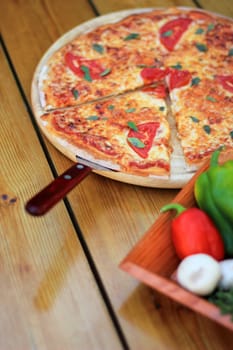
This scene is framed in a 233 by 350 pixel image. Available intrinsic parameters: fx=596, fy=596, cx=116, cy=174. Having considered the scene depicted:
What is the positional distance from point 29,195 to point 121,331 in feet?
1.55

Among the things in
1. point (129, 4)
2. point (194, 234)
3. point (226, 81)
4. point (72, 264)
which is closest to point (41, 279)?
point (72, 264)

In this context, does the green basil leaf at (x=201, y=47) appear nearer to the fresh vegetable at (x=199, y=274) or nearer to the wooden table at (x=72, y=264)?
the wooden table at (x=72, y=264)

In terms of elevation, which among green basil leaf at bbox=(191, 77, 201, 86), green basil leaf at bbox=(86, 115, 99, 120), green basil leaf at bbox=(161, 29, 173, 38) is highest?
green basil leaf at bbox=(161, 29, 173, 38)

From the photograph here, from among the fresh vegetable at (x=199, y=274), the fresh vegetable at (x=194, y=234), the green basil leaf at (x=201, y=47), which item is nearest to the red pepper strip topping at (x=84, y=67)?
the green basil leaf at (x=201, y=47)

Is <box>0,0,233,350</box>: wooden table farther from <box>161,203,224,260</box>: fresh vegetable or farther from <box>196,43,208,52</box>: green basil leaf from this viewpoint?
<box>196,43,208,52</box>: green basil leaf

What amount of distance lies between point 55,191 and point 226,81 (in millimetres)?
761

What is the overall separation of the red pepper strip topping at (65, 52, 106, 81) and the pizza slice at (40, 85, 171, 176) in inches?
4.4

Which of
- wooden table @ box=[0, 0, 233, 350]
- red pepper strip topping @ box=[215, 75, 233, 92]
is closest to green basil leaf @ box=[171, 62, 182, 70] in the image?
red pepper strip topping @ box=[215, 75, 233, 92]

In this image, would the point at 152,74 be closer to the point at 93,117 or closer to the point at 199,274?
the point at 93,117

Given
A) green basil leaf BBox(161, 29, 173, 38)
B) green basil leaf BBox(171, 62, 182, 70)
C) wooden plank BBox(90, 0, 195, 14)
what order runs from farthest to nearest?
wooden plank BBox(90, 0, 195, 14)
green basil leaf BBox(161, 29, 173, 38)
green basil leaf BBox(171, 62, 182, 70)

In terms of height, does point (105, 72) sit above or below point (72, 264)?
above

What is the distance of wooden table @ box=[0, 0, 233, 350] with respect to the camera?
1263 mm

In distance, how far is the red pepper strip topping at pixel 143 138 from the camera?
1.65 meters

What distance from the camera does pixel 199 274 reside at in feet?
3.84
